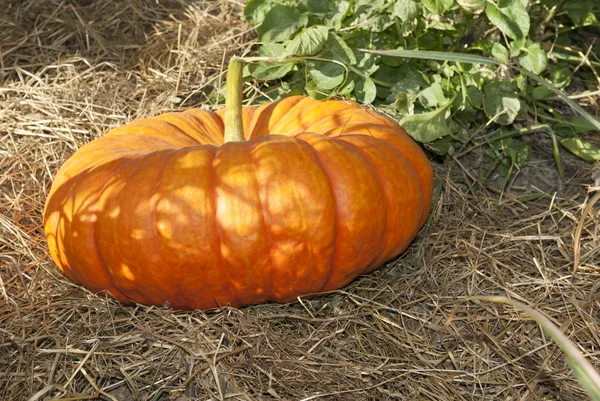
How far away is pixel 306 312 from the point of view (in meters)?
2.56

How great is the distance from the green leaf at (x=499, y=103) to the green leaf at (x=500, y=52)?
0.40 feet

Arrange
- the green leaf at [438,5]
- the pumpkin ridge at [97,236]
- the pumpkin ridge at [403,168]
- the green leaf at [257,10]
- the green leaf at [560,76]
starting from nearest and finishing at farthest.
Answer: the pumpkin ridge at [97,236], the pumpkin ridge at [403,168], the green leaf at [438,5], the green leaf at [257,10], the green leaf at [560,76]

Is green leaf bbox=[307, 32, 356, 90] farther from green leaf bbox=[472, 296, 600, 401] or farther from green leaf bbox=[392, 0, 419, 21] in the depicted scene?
green leaf bbox=[472, 296, 600, 401]

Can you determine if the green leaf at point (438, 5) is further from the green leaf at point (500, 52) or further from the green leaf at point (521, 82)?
the green leaf at point (521, 82)

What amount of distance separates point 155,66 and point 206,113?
1.07 m

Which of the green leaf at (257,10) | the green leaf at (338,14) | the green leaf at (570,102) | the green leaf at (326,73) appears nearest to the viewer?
the green leaf at (570,102)

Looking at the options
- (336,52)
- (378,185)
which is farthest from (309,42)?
(378,185)

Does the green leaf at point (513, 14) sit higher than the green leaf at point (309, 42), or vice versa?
the green leaf at point (309, 42)

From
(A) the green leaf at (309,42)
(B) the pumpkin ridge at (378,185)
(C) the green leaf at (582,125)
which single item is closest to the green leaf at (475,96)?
(C) the green leaf at (582,125)

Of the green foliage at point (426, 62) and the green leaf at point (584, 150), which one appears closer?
the green foliage at point (426, 62)

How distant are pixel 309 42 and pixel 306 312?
1.04 m

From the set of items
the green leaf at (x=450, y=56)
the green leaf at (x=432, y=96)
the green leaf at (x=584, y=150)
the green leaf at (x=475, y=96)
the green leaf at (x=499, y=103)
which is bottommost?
the green leaf at (x=584, y=150)

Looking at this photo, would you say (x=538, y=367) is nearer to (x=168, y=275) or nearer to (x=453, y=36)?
(x=168, y=275)

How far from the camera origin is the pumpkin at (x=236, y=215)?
224 cm
